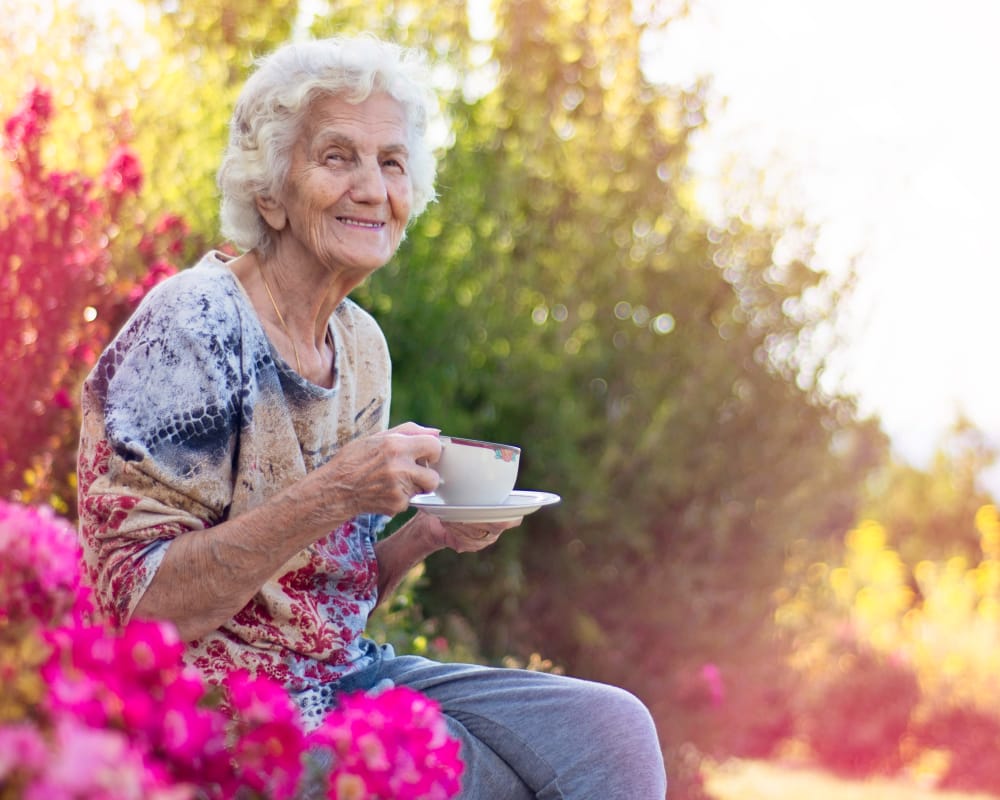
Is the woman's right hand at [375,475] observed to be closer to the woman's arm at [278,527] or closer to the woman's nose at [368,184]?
the woman's arm at [278,527]

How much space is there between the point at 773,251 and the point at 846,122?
0.81 metres

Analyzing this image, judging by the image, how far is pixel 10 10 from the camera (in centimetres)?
447

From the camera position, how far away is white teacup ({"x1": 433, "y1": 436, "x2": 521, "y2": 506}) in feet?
6.80

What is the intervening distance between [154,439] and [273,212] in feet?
2.00

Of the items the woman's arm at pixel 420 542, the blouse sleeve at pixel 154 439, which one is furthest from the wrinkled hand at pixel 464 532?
the blouse sleeve at pixel 154 439

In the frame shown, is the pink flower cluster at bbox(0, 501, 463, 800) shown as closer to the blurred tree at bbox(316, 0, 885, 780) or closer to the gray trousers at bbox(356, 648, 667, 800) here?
the gray trousers at bbox(356, 648, 667, 800)

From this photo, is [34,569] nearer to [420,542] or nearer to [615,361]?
[420,542]

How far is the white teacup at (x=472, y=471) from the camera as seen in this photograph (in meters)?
2.07

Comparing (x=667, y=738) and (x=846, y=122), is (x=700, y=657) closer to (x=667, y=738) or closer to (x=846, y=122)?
(x=667, y=738)

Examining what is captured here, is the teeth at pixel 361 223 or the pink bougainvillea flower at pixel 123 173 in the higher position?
the pink bougainvillea flower at pixel 123 173

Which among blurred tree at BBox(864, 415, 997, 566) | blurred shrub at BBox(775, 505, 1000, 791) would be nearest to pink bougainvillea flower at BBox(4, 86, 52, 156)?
blurred shrub at BBox(775, 505, 1000, 791)

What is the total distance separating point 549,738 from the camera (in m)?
2.13

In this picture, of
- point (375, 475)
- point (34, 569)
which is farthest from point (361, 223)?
point (34, 569)

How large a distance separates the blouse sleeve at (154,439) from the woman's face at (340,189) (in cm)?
33
